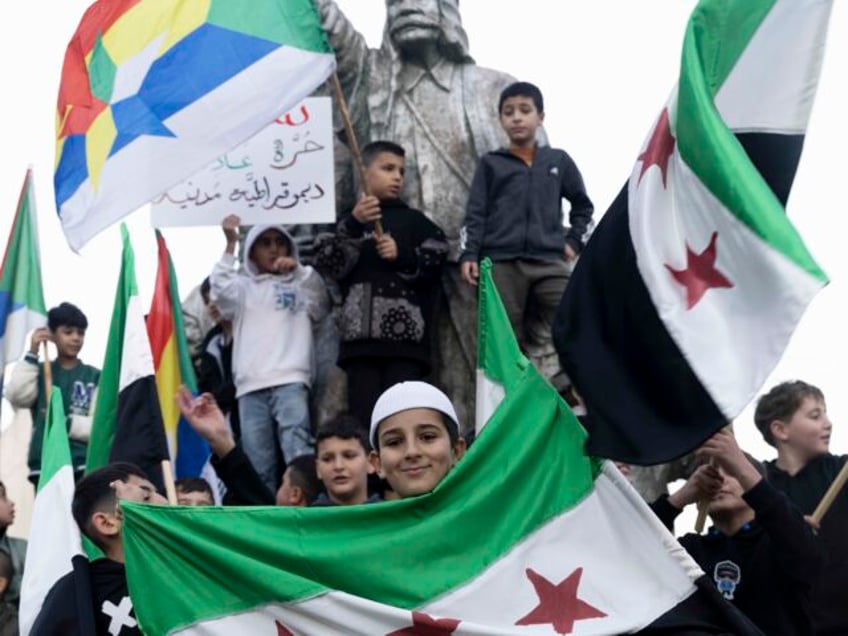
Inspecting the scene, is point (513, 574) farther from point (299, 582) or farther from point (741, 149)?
point (741, 149)

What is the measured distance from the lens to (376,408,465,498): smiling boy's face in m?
8.07

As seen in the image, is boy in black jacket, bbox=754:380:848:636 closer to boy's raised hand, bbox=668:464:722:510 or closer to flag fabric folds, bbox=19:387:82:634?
boy's raised hand, bbox=668:464:722:510

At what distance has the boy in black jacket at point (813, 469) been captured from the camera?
8953mm

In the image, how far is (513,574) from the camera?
7.63 m

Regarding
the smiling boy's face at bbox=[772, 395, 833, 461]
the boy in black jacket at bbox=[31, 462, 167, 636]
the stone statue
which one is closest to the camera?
the boy in black jacket at bbox=[31, 462, 167, 636]

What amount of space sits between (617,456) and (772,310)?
81cm

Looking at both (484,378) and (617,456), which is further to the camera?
(484,378)

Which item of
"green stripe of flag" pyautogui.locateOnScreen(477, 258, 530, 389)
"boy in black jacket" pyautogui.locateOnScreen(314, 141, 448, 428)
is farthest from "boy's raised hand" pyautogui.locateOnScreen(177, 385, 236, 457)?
"green stripe of flag" pyautogui.locateOnScreen(477, 258, 530, 389)

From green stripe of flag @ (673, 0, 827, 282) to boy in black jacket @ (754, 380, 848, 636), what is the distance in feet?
6.95

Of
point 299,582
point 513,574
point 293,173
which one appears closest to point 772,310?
point 513,574

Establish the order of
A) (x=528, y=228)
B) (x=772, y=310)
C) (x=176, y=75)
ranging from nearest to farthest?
1. (x=772, y=310)
2. (x=176, y=75)
3. (x=528, y=228)

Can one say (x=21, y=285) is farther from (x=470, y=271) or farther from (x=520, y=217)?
(x=520, y=217)

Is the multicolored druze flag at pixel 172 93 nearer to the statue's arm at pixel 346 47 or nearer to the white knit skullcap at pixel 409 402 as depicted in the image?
the statue's arm at pixel 346 47

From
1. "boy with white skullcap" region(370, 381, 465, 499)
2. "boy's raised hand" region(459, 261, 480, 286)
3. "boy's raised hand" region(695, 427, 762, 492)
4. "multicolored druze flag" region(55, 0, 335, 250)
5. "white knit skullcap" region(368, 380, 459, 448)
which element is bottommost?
"boy's raised hand" region(695, 427, 762, 492)
